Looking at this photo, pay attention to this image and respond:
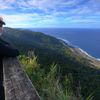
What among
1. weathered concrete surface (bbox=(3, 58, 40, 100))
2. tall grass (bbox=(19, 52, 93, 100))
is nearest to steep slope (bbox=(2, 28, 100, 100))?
tall grass (bbox=(19, 52, 93, 100))

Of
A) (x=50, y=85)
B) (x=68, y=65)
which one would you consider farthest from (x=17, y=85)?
(x=68, y=65)

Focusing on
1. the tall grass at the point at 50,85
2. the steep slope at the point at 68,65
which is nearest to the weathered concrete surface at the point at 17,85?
the tall grass at the point at 50,85

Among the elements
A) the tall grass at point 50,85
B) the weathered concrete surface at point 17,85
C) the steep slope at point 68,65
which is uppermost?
the weathered concrete surface at point 17,85

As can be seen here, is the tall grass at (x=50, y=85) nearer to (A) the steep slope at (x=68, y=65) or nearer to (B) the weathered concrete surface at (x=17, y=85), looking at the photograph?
(A) the steep slope at (x=68, y=65)

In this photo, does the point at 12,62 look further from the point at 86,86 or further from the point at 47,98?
the point at 86,86

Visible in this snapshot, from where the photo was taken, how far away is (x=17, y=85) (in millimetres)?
3469

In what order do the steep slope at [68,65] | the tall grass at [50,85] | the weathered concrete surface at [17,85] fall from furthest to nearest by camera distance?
the steep slope at [68,65]
the tall grass at [50,85]
the weathered concrete surface at [17,85]

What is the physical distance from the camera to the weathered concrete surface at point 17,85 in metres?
3.08

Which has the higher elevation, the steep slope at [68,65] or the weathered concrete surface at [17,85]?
the weathered concrete surface at [17,85]

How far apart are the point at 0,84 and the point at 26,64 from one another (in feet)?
14.9

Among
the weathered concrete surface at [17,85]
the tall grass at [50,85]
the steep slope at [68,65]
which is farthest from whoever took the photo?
the steep slope at [68,65]

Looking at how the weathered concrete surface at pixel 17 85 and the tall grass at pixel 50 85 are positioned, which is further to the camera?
the tall grass at pixel 50 85

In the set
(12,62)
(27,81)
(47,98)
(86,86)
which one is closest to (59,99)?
(47,98)

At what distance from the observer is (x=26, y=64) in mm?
8734
